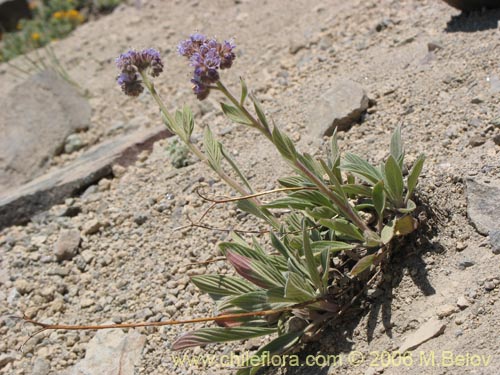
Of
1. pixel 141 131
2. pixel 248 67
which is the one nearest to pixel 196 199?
pixel 141 131

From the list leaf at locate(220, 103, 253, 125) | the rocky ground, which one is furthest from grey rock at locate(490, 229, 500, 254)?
leaf at locate(220, 103, 253, 125)

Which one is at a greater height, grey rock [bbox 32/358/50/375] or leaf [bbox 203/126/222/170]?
leaf [bbox 203/126/222/170]

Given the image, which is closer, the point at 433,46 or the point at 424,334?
the point at 424,334

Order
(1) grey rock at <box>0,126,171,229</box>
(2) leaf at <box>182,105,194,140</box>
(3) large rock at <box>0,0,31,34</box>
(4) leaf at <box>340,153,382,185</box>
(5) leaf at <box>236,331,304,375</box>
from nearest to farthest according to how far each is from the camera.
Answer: (5) leaf at <box>236,331,304,375</box>
(4) leaf at <box>340,153,382,185</box>
(2) leaf at <box>182,105,194,140</box>
(1) grey rock at <box>0,126,171,229</box>
(3) large rock at <box>0,0,31,34</box>

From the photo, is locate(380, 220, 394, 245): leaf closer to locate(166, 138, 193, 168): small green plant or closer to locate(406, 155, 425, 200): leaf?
locate(406, 155, 425, 200): leaf

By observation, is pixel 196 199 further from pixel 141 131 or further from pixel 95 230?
pixel 141 131

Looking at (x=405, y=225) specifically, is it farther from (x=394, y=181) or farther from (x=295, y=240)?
(x=295, y=240)

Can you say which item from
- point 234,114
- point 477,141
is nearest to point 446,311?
point 477,141

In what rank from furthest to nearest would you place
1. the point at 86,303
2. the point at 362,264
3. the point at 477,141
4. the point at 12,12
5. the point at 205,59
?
the point at 12,12
the point at 86,303
the point at 477,141
the point at 362,264
the point at 205,59
